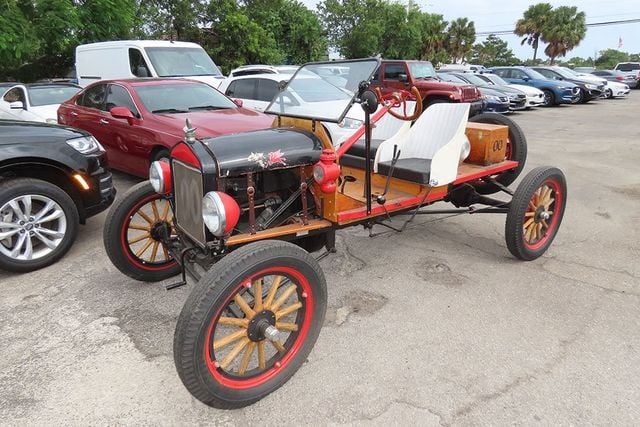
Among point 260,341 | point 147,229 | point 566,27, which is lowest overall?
point 260,341

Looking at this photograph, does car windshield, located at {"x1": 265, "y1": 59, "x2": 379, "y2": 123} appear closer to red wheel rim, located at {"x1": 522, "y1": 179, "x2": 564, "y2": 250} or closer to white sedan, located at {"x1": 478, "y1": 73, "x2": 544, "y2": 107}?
red wheel rim, located at {"x1": 522, "y1": 179, "x2": 564, "y2": 250}

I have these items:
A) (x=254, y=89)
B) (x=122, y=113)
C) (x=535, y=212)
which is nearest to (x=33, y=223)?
(x=122, y=113)

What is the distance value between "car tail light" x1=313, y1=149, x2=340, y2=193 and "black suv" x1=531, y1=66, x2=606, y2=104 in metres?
19.9

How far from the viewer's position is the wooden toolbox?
163 inches

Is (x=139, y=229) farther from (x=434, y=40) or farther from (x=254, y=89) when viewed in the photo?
(x=434, y=40)

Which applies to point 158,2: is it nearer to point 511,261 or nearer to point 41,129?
point 41,129

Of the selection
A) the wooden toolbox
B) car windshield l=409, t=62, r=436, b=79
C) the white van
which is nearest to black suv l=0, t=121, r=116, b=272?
the wooden toolbox

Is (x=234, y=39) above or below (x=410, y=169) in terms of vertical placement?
above

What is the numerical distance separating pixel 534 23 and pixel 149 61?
43.0 metres

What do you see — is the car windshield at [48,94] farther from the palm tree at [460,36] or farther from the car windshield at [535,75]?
the palm tree at [460,36]

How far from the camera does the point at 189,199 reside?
2805 millimetres

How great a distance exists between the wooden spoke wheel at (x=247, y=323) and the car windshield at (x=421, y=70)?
12242 mm

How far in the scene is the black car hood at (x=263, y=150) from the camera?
266 centimetres

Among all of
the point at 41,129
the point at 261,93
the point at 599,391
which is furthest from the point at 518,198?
the point at 261,93
